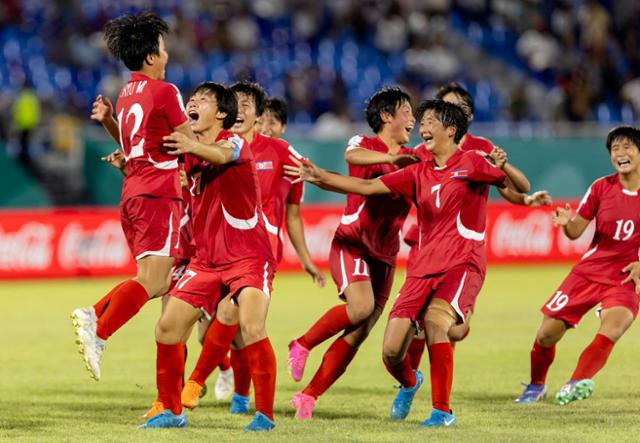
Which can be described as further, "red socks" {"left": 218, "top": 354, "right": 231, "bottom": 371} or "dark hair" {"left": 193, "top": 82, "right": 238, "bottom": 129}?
"red socks" {"left": 218, "top": 354, "right": 231, "bottom": 371}

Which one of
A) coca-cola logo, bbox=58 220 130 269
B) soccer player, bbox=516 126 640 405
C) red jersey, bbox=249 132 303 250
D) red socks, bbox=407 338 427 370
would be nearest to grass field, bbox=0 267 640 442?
red socks, bbox=407 338 427 370

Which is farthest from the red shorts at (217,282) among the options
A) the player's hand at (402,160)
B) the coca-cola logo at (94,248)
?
the coca-cola logo at (94,248)

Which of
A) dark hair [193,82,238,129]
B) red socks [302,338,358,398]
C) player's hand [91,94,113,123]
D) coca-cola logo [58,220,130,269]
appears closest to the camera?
dark hair [193,82,238,129]

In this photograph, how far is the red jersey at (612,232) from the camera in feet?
30.6

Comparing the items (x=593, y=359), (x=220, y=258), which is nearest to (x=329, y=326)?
(x=220, y=258)

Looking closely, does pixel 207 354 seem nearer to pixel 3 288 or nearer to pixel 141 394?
pixel 141 394

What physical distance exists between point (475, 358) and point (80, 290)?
7.85 metres

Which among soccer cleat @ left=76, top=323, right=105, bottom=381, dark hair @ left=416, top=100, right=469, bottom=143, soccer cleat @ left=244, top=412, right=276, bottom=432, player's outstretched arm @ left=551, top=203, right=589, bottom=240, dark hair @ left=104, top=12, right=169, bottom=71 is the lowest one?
soccer cleat @ left=244, top=412, right=276, bottom=432

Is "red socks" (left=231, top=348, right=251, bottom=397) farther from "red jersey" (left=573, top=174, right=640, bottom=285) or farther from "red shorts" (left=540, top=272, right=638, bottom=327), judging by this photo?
"red jersey" (left=573, top=174, right=640, bottom=285)

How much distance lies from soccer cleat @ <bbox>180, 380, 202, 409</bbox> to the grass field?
3.5 inches

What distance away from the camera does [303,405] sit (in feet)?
27.8

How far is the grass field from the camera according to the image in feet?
25.2

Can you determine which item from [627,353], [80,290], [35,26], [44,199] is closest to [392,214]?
[627,353]

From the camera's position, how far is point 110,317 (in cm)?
805
